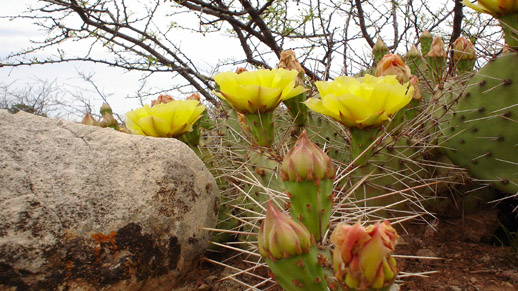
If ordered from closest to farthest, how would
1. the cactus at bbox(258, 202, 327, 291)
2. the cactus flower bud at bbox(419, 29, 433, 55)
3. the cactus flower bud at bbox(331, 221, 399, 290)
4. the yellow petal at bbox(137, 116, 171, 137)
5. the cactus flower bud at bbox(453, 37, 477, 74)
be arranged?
1. the cactus flower bud at bbox(331, 221, 399, 290)
2. the cactus at bbox(258, 202, 327, 291)
3. the yellow petal at bbox(137, 116, 171, 137)
4. the cactus flower bud at bbox(453, 37, 477, 74)
5. the cactus flower bud at bbox(419, 29, 433, 55)

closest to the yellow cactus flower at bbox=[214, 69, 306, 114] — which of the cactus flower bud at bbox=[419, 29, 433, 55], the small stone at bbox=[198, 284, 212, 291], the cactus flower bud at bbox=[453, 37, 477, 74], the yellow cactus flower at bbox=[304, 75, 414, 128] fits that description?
the yellow cactus flower at bbox=[304, 75, 414, 128]

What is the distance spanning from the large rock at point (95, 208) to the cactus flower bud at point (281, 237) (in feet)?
1.57

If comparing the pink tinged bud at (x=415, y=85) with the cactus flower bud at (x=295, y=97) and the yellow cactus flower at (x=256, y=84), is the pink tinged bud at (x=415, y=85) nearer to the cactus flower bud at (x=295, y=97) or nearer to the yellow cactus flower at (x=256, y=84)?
the cactus flower bud at (x=295, y=97)

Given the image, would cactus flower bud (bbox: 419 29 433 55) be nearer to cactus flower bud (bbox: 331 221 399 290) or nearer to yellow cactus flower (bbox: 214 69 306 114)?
yellow cactus flower (bbox: 214 69 306 114)

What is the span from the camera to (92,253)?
1.08 m

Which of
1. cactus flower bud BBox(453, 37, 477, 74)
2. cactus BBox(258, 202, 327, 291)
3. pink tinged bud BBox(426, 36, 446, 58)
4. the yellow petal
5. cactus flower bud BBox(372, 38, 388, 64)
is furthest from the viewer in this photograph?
cactus flower bud BBox(372, 38, 388, 64)

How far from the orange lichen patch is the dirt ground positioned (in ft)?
1.08

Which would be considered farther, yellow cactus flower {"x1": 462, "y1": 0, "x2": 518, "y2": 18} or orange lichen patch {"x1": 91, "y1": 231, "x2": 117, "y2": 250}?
yellow cactus flower {"x1": 462, "y1": 0, "x2": 518, "y2": 18}

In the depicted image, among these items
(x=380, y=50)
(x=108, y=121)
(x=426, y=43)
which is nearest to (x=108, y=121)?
(x=108, y=121)

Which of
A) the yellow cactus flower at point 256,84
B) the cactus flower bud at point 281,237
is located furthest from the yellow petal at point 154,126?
the cactus flower bud at point 281,237

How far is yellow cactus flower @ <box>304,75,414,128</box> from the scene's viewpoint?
101 cm

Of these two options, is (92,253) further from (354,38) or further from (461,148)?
(354,38)

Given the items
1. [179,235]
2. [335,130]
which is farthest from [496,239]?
[179,235]

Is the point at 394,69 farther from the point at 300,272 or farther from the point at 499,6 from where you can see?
the point at 300,272
